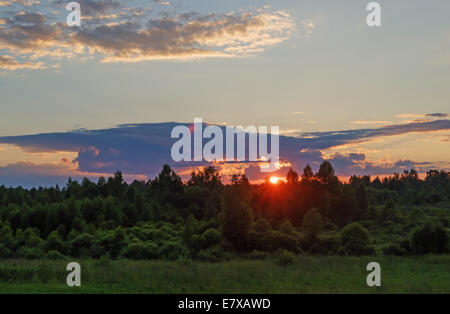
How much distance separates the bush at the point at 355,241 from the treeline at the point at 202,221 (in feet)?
0.33

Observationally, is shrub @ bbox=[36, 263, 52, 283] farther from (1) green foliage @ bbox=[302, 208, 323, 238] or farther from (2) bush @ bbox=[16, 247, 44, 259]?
(1) green foliage @ bbox=[302, 208, 323, 238]

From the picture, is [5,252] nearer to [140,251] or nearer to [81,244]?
[81,244]

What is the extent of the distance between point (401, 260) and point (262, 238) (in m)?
17.5

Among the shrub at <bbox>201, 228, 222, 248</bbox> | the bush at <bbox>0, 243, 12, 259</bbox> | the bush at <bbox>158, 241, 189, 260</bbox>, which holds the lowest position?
the bush at <bbox>0, 243, 12, 259</bbox>

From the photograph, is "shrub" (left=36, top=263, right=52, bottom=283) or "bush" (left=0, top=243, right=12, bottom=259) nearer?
"shrub" (left=36, top=263, right=52, bottom=283)

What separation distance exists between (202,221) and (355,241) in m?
29.3

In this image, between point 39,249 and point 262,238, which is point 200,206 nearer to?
point 262,238

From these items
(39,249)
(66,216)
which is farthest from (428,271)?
(66,216)

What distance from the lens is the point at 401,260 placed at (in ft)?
113

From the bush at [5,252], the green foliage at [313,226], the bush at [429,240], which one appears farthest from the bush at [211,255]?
the bush at [5,252]

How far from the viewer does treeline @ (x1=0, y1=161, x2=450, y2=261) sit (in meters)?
41.8

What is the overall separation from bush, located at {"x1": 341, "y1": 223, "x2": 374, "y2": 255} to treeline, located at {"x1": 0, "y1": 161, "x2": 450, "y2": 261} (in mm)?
101

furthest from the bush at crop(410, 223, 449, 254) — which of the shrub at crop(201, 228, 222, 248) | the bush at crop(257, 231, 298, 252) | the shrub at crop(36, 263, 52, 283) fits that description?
the shrub at crop(36, 263, 52, 283)

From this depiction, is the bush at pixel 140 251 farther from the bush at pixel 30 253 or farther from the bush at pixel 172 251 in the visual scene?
the bush at pixel 30 253
